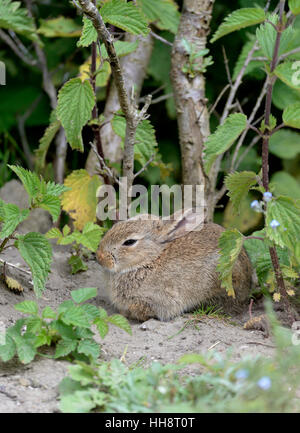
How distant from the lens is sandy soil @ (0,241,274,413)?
306 centimetres

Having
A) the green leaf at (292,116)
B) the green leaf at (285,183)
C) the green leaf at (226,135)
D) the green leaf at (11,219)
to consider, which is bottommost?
the green leaf at (285,183)

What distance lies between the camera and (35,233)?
3.84 m

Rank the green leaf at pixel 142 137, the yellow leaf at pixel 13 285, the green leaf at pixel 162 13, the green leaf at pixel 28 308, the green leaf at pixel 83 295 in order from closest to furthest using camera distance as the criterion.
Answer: the green leaf at pixel 28 308 < the green leaf at pixel 83 295 < the yellow leaf at pixel 13 285 < the green leaf at pixel 142 137 < the green leaf at pixel 162 13

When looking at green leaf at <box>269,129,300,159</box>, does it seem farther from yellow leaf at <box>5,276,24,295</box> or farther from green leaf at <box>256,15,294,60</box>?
yellow leaf at <box>5,276,24,295</box>

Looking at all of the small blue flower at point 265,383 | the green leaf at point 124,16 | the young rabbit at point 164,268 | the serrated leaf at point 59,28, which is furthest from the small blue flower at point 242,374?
the serrated leaf at point 59,28

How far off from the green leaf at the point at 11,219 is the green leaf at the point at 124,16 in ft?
4.27

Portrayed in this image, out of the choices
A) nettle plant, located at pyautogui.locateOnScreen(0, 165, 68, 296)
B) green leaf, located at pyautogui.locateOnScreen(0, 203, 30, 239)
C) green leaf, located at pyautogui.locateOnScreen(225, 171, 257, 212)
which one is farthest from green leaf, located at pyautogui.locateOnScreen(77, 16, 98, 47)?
green leaf, located at pyautogui.locateOnScreen(225, 171, 257, 212)

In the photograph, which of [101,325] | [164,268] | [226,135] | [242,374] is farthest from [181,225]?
[242,374]

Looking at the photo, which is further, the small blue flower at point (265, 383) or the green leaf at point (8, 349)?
the green leaf at point (8, 349)

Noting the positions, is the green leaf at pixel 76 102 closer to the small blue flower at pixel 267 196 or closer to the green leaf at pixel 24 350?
the small blue flower at pixel 267 196

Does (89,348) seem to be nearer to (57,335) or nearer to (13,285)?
(57,335)

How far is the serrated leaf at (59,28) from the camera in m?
5.89

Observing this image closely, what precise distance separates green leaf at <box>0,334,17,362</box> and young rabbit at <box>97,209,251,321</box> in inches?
47.5
